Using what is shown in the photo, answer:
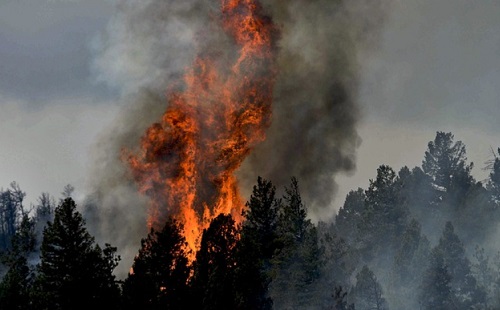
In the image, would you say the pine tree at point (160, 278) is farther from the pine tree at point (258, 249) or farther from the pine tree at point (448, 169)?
the pine tree at point (448, 169)

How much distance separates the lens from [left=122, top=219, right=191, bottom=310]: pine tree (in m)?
24.6

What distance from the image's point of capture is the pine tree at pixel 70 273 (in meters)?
23.9

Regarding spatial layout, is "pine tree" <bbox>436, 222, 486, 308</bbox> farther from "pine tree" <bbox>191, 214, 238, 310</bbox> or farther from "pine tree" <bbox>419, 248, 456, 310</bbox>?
"pine tree" <bbox>191, 214, 238, 310</bbox>

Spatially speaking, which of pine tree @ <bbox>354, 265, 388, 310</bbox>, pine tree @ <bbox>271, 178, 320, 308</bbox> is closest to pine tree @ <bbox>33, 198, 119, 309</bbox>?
pine tree @ <bbox>271, 178, 320, 308</bbox>

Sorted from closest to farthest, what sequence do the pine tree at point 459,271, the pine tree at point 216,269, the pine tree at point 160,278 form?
the pine tree at point 160,278
the pine tree at point 216,269
the pine tree at point 459,271

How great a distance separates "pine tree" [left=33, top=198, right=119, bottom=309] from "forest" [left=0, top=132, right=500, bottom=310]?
0.15 feet

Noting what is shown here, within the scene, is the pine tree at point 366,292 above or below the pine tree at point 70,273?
above

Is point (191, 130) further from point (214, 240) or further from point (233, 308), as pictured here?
point (233, 308)

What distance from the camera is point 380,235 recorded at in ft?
267

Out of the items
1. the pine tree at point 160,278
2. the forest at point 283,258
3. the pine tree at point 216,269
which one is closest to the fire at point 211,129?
the forest at point 283,258

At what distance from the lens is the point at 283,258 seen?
47812 mm

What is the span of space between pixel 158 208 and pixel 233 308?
22.4 meters

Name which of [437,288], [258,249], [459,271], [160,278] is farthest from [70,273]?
[459,271]

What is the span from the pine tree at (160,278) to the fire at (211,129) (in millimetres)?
18195
